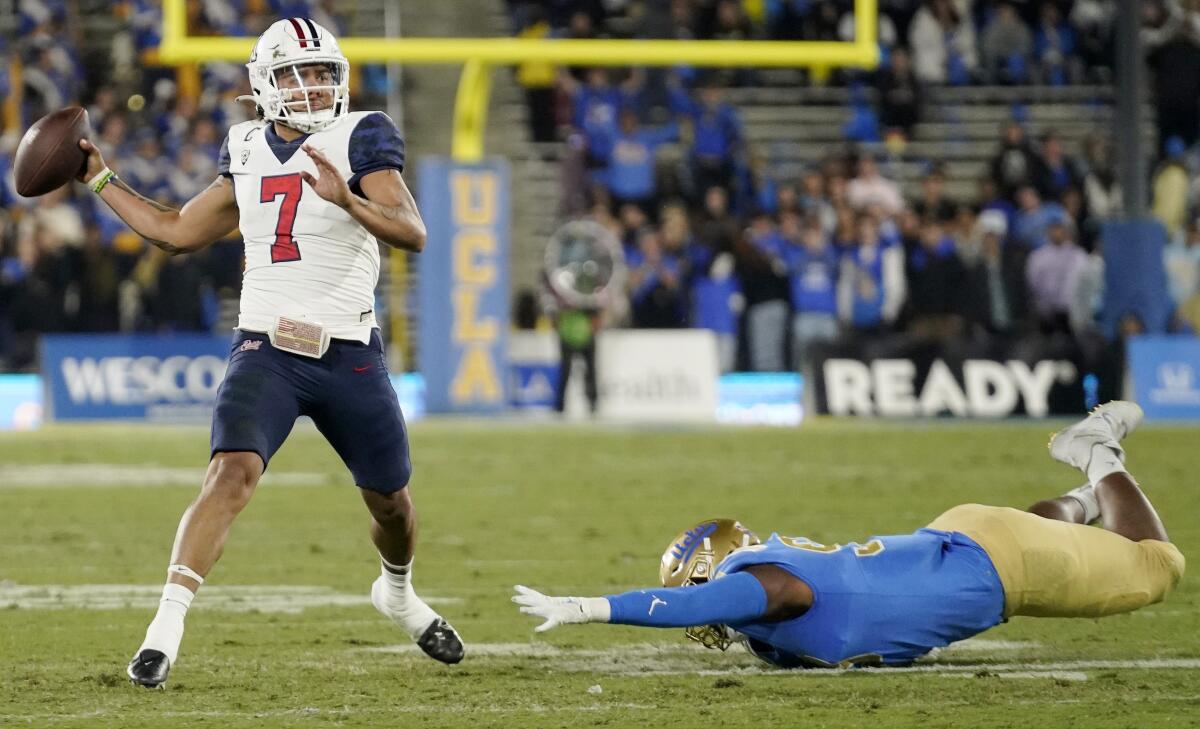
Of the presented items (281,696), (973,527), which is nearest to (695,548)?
(973,527)

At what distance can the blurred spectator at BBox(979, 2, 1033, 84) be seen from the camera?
1953 centimetres

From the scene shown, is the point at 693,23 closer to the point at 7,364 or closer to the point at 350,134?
the point at 7,364

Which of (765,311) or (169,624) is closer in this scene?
(169,624)

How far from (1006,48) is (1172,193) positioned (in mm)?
2161

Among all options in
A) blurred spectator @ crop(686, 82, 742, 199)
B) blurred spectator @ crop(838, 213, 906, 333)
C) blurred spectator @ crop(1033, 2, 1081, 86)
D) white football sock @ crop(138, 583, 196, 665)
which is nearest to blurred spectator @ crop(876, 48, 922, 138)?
blurred spectator @ crop(1033, 2, 1081, 86)

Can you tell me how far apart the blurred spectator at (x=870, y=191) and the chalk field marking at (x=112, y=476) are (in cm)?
792

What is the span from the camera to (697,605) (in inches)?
206

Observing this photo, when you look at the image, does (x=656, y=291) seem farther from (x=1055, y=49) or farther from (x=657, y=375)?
(x=1055, y=49)

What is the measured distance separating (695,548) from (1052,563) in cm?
98

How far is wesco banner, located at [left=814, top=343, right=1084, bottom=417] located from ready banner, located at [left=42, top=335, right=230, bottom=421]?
5.26 meters

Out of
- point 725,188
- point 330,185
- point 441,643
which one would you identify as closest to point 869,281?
point 725,188

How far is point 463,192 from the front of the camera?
1733cm

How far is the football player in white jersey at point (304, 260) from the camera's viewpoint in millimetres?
5473

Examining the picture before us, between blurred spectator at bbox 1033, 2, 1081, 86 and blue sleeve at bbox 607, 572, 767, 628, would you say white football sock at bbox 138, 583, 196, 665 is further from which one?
blurred spectator at bbox 1033, 2, 1081, 86
